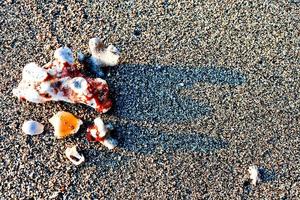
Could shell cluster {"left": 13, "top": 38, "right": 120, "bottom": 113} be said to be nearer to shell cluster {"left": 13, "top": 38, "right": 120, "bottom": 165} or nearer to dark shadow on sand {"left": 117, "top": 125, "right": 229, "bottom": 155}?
shell cluster {"left": 13, "top": 38, "right": 120, "bottom": 165}

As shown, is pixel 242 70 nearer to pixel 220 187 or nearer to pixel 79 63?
pixel 220 187

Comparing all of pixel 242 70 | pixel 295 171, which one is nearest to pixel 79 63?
pixel 242 70

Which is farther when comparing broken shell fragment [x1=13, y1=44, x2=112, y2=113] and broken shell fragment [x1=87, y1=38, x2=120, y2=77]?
broken shell fragment [x1=87, y1=38, x2=120, y2=77]

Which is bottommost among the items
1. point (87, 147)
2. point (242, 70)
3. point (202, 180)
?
point (87, 147)

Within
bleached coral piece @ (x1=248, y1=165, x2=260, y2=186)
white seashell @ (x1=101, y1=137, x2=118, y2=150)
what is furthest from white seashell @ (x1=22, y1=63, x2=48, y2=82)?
bleached coral piece @ (x1=248, y1=165, x2=260, y2=186)

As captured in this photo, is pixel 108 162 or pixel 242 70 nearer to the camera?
pixel 108 162

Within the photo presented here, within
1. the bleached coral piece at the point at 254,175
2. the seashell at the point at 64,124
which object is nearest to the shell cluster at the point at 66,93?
the seashell at the point at 64,124
